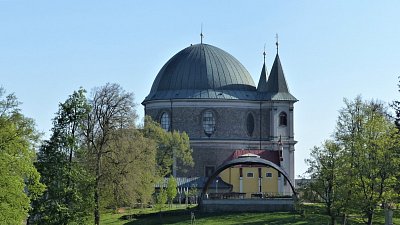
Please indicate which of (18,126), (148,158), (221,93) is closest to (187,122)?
(221,93)

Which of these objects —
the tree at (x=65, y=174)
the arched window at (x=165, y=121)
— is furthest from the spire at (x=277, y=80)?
the tree at (x=65, y=174)

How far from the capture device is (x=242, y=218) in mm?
64062

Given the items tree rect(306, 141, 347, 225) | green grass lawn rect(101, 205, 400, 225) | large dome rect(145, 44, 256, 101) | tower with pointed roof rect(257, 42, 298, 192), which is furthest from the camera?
large dome rect(145, 44, 256, 101)

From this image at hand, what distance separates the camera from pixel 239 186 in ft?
293

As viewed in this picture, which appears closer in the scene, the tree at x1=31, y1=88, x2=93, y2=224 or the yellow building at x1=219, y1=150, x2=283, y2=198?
the tree at x1=31, y1=88, x2=93, y2=224

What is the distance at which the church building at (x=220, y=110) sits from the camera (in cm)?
9881

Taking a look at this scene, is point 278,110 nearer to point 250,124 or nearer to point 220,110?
point 250,124

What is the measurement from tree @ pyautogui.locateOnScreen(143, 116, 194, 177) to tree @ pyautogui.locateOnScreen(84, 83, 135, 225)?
25254mm

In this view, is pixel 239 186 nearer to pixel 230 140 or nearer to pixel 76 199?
pixel 230 140

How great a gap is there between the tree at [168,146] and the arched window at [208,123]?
400cm

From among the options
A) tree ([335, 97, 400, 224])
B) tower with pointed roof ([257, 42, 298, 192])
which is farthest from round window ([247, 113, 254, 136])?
tree ([335, 97, 400, 224])

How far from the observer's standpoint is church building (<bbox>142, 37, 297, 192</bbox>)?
98.8 meters

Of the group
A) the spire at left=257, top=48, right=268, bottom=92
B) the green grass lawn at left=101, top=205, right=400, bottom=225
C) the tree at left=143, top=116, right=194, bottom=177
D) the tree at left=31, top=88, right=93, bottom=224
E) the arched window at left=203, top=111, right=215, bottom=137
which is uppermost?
the spire at left=257, top=48, right=268, bottom=92

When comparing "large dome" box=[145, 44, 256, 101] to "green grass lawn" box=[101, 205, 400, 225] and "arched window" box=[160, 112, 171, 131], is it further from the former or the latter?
"green grass lawn" box=[101, 205, 400, 225]
